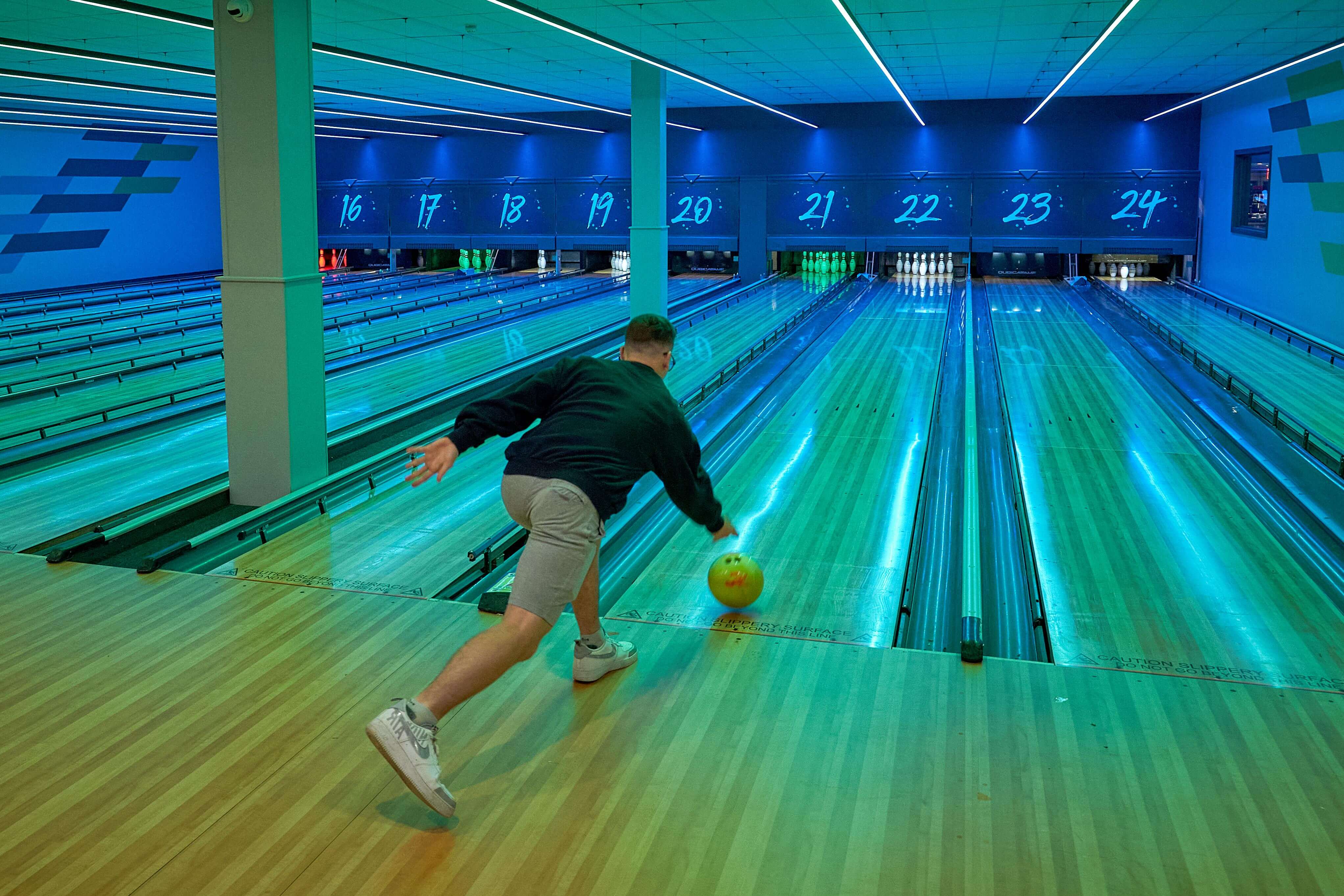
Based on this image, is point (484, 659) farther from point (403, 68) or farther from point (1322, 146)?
point (1322, 146)

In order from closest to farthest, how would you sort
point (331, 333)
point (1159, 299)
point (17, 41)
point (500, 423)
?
point (500, 423) < point (17, 41) < point (331, 333) < point (1159, 299)

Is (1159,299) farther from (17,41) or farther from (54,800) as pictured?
(54,800)

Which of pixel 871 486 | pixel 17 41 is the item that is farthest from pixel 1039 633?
pixel 17 41

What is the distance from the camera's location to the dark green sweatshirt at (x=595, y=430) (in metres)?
2.20

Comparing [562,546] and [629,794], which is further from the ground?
[562,546]

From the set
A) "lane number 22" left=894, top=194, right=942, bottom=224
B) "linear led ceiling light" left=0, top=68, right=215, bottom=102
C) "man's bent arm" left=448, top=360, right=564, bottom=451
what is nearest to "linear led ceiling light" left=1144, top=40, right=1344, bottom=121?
"lane number 22" left=894, top=194, right=942, bottom=224

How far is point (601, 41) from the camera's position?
733cm

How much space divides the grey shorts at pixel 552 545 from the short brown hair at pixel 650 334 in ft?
1.26

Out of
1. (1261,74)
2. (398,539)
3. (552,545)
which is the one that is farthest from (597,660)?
(1261,74)

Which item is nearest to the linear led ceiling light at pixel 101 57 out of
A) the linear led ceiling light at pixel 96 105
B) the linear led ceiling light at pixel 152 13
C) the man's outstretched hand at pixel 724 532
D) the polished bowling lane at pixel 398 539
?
the linear led ceiling light at pixel 152 13

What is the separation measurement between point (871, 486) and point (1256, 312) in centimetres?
796

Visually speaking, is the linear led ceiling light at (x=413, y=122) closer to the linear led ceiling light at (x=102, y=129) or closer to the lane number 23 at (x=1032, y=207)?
the linear led ceiling light at (x=102, y=129)

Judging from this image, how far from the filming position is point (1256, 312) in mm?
10922

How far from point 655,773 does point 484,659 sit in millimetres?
432
